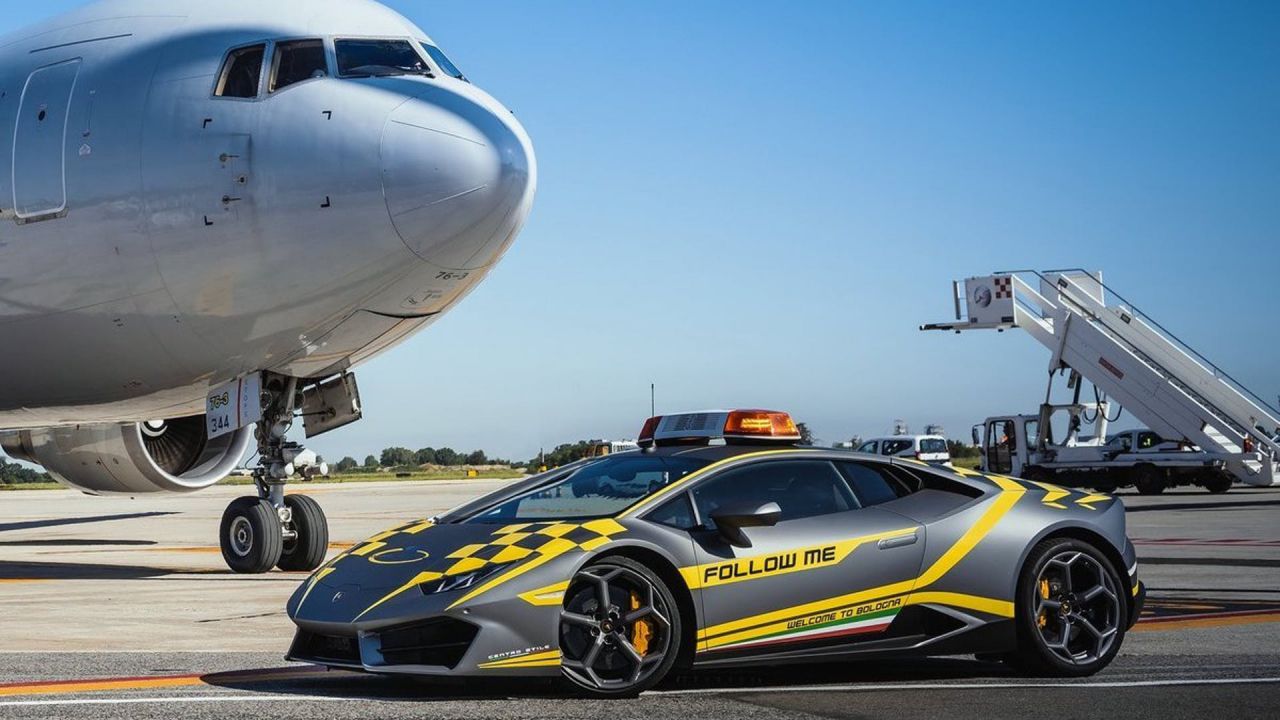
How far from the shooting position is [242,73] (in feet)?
40.3

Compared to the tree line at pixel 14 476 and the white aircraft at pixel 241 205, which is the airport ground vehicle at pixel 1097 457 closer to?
the white aircraft at pixel 241 205

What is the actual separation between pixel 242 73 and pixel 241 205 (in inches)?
47.4

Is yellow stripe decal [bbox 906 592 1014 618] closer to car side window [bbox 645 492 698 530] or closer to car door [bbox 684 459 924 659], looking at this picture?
car door [bbox 684 459 924 659]

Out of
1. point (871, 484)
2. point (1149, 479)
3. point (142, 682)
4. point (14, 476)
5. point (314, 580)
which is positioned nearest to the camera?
point (142, 682)

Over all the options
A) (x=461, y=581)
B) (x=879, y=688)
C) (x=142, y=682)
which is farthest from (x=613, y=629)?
(x=142, y=682)

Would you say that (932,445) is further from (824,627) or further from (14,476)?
(14,476)

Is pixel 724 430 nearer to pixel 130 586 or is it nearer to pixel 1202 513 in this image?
pixel 130 586

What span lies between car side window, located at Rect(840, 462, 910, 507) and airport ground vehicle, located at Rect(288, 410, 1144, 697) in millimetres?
15

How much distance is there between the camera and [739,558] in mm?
6645

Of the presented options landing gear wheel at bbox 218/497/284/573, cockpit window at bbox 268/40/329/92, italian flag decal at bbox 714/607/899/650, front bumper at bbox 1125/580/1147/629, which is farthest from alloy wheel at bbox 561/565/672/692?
landing gear wheel at bbox 218/497/284/573

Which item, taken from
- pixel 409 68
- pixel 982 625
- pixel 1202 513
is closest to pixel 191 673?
pixel 982 625

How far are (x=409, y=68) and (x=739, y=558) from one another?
7.07 meters

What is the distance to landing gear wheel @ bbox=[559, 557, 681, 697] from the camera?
6223 millimetres

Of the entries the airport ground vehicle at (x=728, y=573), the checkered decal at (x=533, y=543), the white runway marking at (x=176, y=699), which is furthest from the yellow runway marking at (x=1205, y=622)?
the white runway marking at (x=176, y=699)
